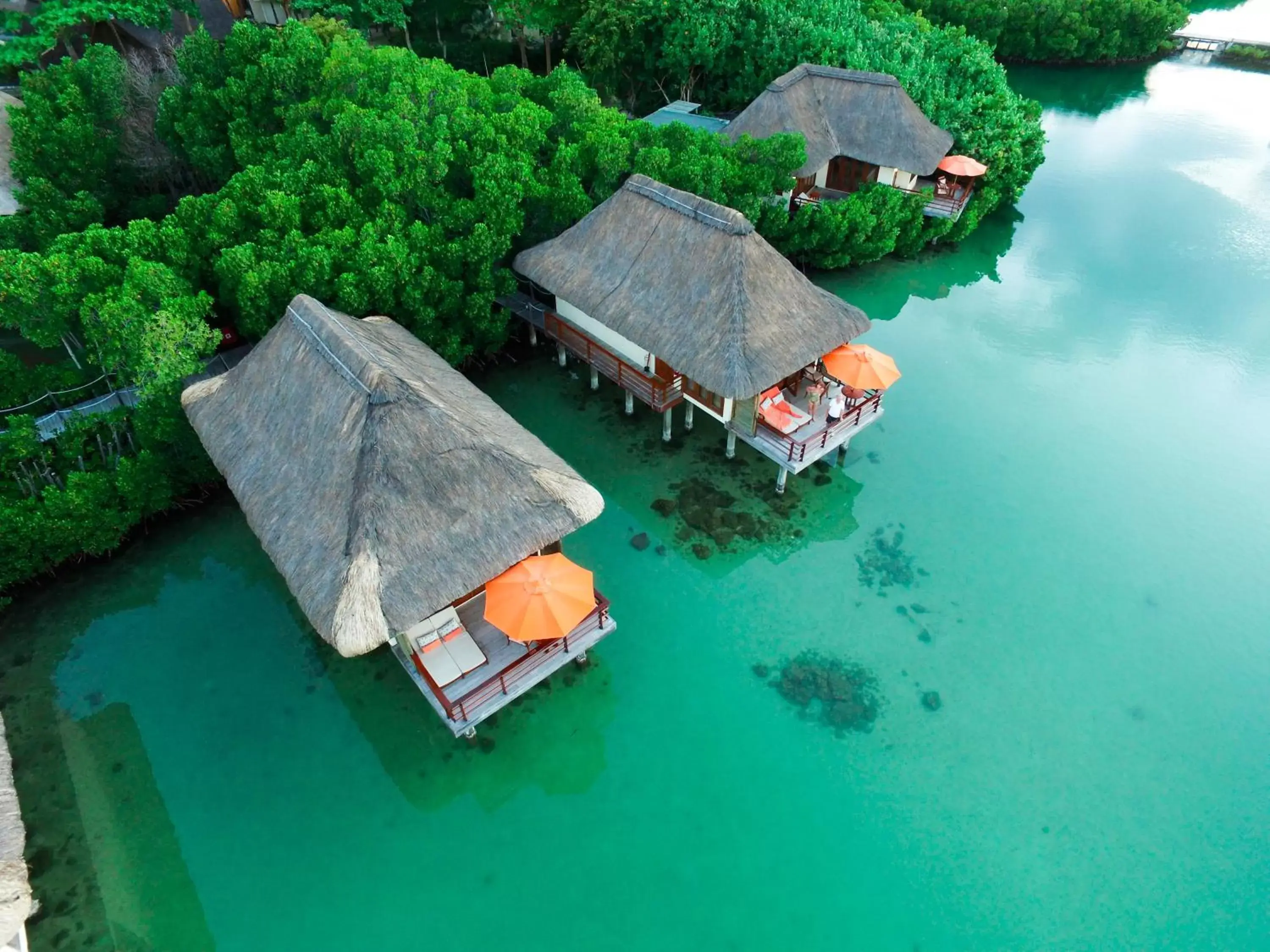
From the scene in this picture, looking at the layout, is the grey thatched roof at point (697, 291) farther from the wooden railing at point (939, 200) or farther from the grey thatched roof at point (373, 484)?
the wooden railing at point (939, 200)

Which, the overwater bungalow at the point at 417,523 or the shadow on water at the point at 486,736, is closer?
the overwater bungalow at the point at 417,523

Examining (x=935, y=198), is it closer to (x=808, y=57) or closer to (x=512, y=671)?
(x=808, y=57)

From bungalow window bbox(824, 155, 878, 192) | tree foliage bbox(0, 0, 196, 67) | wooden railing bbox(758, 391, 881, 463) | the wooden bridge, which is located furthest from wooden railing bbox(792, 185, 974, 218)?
the wooden bridge

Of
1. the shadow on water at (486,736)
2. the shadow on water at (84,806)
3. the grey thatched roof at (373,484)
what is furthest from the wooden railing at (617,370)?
the shadow on water at (84,806)

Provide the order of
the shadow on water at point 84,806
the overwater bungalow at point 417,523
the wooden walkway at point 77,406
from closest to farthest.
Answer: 1. the shadow on water at point 84,806
2. the overwater bungalow at point 417,523
3. the wooden walkway at point 77,406

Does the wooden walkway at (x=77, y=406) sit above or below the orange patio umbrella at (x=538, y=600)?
A: above

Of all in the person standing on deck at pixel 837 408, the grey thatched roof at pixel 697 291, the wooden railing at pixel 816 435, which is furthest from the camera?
the person standing on deck at pixel 837 408

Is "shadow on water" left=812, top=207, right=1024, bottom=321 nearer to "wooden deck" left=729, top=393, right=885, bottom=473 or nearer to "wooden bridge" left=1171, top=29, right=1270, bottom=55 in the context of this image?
"wooden deck" left=729, top=393, right=885, bottom=473

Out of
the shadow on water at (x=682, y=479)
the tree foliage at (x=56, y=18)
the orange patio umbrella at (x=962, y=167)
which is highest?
the tree foliage at (x=56, y=18)
